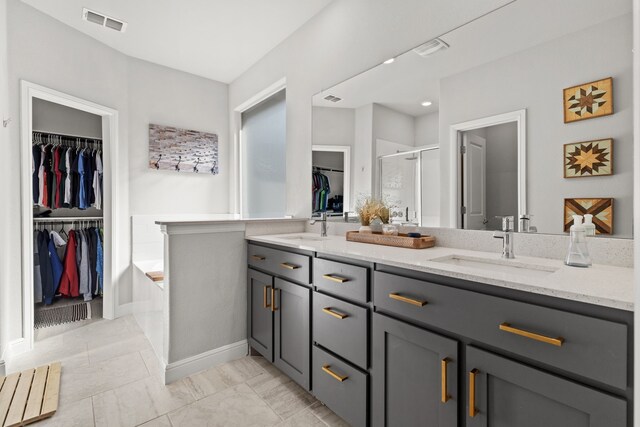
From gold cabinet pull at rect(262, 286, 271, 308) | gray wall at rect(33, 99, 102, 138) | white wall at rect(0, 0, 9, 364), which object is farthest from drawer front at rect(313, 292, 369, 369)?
gray wall at rect(33, 99, 102, 138)

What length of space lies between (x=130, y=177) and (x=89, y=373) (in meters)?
1.93

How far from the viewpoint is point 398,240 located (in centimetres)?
180

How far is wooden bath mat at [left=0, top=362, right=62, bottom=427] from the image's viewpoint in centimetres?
165

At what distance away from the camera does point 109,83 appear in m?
3.14

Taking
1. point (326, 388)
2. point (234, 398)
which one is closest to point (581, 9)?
Result: point (326, 388)

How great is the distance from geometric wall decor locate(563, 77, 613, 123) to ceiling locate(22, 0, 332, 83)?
1928 millimetres

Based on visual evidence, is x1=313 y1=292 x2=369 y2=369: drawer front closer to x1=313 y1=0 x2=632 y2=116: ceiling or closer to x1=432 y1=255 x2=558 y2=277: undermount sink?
x1=432 y1=255 x2=558 y2=277: undermount sink

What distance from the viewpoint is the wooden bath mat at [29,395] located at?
1.65 metres

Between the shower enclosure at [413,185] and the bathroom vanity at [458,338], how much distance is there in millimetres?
304

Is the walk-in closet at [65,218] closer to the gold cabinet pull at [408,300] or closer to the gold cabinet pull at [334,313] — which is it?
the gold cabinet pull at [334,313]

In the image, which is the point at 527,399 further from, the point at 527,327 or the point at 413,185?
the point at 413,185

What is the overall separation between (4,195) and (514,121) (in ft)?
10.6

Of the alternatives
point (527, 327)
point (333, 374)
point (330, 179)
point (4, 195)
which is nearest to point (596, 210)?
point (527, 327)

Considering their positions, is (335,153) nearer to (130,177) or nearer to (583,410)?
(583,410)
